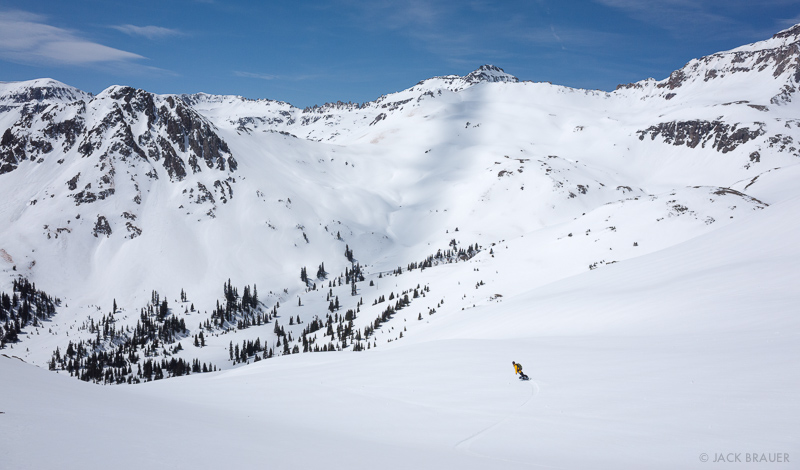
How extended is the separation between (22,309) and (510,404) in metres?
197

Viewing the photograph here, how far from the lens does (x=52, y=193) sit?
19138cm

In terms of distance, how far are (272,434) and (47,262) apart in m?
217

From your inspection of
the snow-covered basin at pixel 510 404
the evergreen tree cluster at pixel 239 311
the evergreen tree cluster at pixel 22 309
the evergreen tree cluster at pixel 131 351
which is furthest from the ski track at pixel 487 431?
the evergreen tree cluster at pixel 22 309

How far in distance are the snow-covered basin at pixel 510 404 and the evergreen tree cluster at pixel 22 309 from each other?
171895 millimetres

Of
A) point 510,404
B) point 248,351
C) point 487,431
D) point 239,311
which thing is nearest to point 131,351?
point 239,311

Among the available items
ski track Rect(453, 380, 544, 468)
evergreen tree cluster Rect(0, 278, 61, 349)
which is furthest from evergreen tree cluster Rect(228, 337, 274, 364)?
ski track Rect(453, 380, 544, 468)

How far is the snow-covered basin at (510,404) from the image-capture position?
9.23 meters

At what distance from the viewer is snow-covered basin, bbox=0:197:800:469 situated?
30.3 ft

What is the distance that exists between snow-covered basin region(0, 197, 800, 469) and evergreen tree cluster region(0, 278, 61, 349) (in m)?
172

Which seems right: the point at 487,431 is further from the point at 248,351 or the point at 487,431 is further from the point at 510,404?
the point at 248,351

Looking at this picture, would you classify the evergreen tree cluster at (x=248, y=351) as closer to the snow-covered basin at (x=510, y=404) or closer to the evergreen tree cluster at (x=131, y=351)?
the evergreen tree cluster at (x=131, y=351)

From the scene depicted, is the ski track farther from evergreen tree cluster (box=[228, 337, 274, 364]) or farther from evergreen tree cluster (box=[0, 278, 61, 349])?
evergreen tree cluster (box=[0, 278, 61, 349])

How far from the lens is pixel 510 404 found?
15.8 m

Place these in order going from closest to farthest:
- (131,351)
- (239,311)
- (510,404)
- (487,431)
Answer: (487,431) < (510,404) < (131,351) < (239,311)
